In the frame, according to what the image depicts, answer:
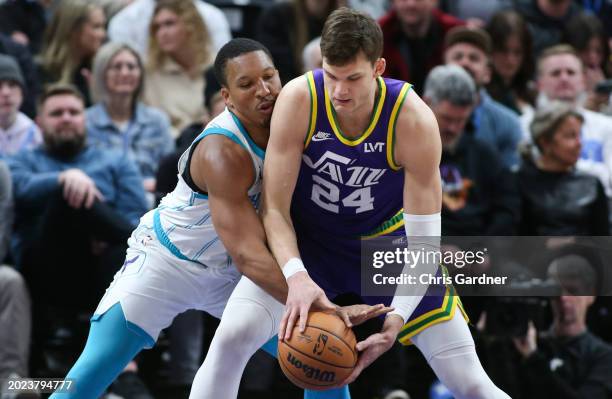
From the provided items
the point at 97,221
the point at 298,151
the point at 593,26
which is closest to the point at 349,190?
the point at 298,151

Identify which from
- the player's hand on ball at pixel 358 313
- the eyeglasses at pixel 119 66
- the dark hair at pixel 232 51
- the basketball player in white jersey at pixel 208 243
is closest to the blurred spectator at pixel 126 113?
Result: the eyeglasses at pixel 119 66

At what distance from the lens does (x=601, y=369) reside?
247 inches

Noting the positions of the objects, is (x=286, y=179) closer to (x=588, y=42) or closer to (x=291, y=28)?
(x=291, y=28)

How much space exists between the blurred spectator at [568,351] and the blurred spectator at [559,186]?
44 centimetres

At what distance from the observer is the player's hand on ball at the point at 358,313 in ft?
13.7

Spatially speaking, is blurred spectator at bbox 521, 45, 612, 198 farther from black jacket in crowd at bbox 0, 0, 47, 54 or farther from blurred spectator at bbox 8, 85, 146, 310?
black jacket in crowd at bbox 0, 0, 47, 54

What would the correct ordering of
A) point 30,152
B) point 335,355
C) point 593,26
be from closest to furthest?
point 335,355 → point 30,152 → point 593,26

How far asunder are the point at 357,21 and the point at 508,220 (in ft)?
9.57

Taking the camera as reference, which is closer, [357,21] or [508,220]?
[357,21]

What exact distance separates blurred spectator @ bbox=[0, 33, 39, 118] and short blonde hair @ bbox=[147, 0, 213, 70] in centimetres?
82

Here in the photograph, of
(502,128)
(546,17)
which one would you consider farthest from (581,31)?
(502,128)

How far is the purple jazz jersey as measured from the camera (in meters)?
4.35

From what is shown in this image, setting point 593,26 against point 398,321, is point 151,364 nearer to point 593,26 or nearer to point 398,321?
point 398,321

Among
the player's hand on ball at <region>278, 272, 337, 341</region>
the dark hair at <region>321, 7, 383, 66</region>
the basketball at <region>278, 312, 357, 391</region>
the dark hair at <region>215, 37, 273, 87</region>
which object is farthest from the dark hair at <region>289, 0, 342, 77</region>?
the basketball at <region>278, 312, 357, 391</region>
